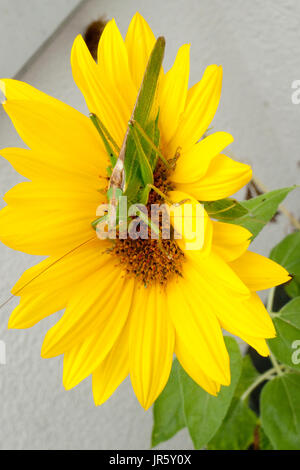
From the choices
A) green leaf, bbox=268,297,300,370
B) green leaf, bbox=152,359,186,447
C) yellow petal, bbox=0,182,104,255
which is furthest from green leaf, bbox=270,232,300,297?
yellow petal, bbox=0,182,104,255

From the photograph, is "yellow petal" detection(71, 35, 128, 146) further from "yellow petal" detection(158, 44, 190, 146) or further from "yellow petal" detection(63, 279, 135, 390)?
"yellow petal" detection(63, 279, 135, 390)

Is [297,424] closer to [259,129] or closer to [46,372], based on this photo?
[46,372]

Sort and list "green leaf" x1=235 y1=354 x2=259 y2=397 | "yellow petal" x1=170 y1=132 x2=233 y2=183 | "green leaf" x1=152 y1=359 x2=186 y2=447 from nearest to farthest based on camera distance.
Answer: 1. "yellow petal" x1=170 y1=132 x2=233 y2=183
2. "green leaf" x1=152 y1=359 x2=186 y2=447
3. "green leaf" x1=235 y1=354 x2=259 y2=397

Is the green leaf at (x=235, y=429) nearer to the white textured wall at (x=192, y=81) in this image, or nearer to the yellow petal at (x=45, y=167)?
the white textured wall at (x=192, y=81)

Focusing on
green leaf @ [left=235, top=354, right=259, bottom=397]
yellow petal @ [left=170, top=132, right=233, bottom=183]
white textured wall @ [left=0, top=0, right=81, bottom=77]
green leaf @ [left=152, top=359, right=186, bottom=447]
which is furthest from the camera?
green leaf @ [left=235, top=354, right=259, bottom=397]

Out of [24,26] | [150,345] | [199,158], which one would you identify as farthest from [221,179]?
[24,26]

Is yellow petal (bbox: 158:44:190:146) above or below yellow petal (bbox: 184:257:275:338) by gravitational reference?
above
